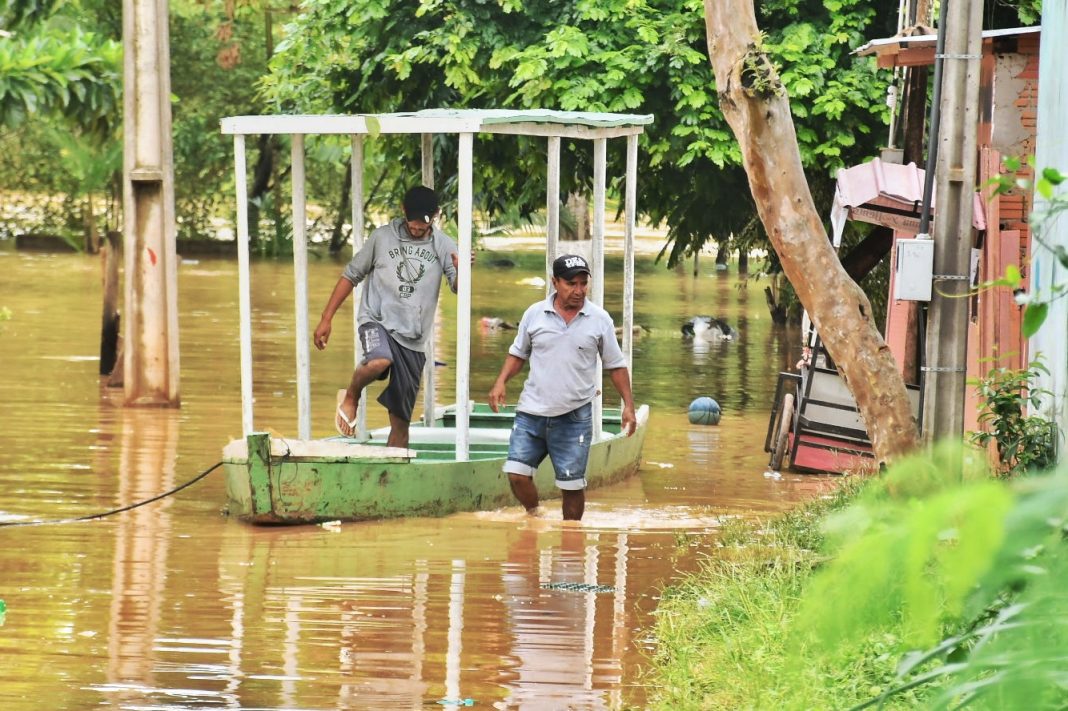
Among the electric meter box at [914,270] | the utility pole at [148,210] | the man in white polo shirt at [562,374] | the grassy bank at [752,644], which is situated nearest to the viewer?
the grassy bank at [752,644]

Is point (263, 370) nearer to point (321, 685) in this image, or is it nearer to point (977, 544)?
point (321, 685)

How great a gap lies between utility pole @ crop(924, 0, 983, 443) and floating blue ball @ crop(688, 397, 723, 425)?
6.72m

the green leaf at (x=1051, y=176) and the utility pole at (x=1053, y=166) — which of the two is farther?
the utility pole at (x=1053, y=166)

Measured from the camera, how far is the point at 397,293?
35.5 ft

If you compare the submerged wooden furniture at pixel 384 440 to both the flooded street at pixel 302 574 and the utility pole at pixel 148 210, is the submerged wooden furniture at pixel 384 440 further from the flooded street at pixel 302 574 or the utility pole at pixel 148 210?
the utility pole at pixel 148 210

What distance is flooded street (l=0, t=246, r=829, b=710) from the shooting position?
6598mm

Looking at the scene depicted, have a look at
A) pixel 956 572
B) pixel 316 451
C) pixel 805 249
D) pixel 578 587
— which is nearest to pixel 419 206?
pixel 316 451

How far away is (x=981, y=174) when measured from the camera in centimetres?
1095

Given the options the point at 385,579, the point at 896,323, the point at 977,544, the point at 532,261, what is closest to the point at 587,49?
the point at 896,323

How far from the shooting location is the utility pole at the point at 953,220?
8.82m

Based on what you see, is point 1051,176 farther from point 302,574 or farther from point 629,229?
point 629,229

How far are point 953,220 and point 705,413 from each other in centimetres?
704

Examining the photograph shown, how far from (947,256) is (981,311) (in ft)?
6.44

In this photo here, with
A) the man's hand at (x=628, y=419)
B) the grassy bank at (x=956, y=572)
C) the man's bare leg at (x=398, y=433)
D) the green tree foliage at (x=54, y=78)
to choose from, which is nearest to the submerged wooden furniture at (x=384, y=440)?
the man's bare leg at (x=398, y=433)
